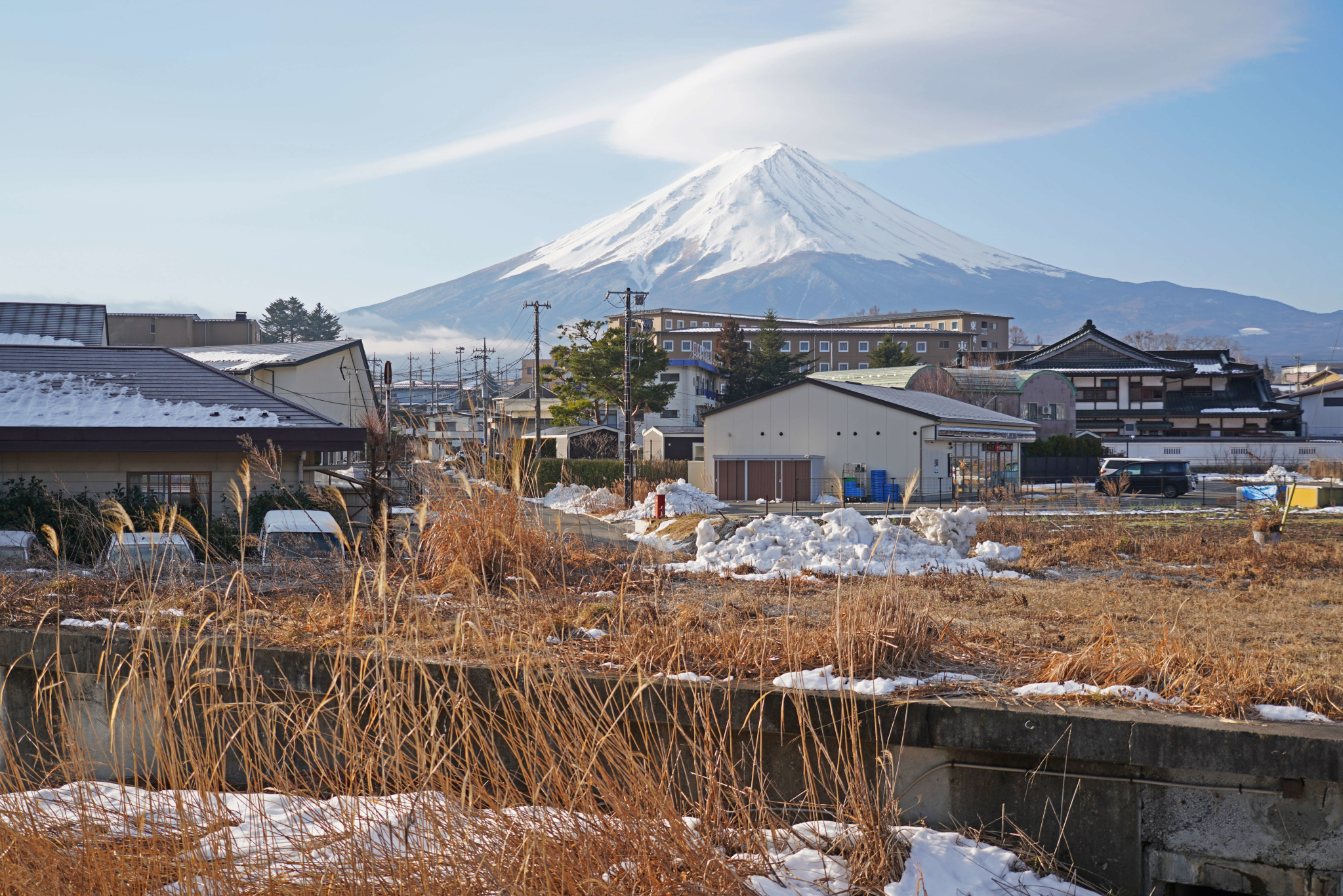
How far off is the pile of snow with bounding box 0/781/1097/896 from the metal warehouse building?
3424 cm

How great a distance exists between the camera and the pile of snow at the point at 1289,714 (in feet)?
15.3

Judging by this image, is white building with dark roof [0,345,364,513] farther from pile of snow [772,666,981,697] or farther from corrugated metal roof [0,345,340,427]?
pile of snow [772,666,981,697]

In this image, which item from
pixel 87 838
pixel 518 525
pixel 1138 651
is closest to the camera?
pixel 87 838

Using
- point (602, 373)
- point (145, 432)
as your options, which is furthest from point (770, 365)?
point (145, 432)

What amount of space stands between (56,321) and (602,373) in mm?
30528

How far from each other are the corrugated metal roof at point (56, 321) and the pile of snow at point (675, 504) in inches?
713

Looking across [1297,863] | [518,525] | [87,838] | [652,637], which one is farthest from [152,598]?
[1297,863]

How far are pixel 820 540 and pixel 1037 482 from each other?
125ft

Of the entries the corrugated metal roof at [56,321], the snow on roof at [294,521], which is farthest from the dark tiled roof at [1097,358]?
the snow on roof at [294,521]

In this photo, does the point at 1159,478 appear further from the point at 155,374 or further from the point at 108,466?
the point at 108,466

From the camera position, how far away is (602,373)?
58031 mm

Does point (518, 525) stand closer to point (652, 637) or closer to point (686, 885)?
point (652, 637)

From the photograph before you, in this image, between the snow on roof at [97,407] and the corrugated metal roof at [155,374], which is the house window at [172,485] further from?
the corrugated metal roof at [155,374]

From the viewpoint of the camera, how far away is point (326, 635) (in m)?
6.05
